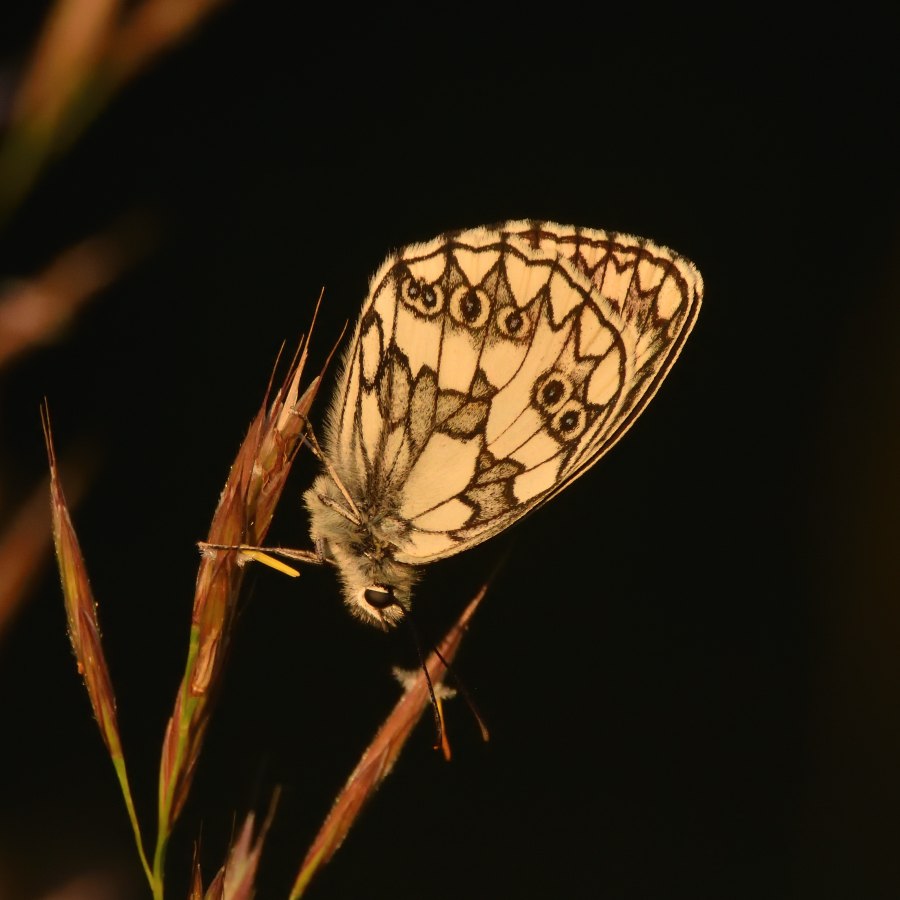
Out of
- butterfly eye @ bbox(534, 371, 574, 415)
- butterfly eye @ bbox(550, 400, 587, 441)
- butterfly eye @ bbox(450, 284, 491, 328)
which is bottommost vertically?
A: butterfly eye @ bbox(550, 400, 587, 441)

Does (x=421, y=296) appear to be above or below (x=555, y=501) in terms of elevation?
above

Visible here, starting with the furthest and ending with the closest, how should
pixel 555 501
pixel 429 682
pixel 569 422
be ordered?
pixel 555 501 < pixel 569 422 < pixel 429 682

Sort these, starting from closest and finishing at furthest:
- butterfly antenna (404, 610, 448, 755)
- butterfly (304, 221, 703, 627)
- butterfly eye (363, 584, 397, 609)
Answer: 1. butterfly antenna (404, 610, 448, 755)
2. butterfly eye (363, 584, 397, 609)
3. butterfly (304, 221, 703, 627)

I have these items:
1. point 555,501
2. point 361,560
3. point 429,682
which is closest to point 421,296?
point 361,560

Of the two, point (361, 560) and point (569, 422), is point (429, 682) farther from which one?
point (569, 422)

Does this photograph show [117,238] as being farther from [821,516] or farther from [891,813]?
[891,813]

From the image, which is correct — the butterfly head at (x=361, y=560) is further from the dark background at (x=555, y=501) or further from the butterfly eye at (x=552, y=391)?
the dark background at (x=555, y=501)

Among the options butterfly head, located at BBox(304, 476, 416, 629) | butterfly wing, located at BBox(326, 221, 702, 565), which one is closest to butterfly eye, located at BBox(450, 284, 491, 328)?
butterfly wing, located at BBox(326, 221, 702, 565)

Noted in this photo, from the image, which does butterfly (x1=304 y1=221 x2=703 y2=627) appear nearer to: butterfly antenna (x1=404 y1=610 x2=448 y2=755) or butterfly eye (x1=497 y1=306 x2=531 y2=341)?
butterfly eye (x1=497 y1=306 x2=531 y2=341)
